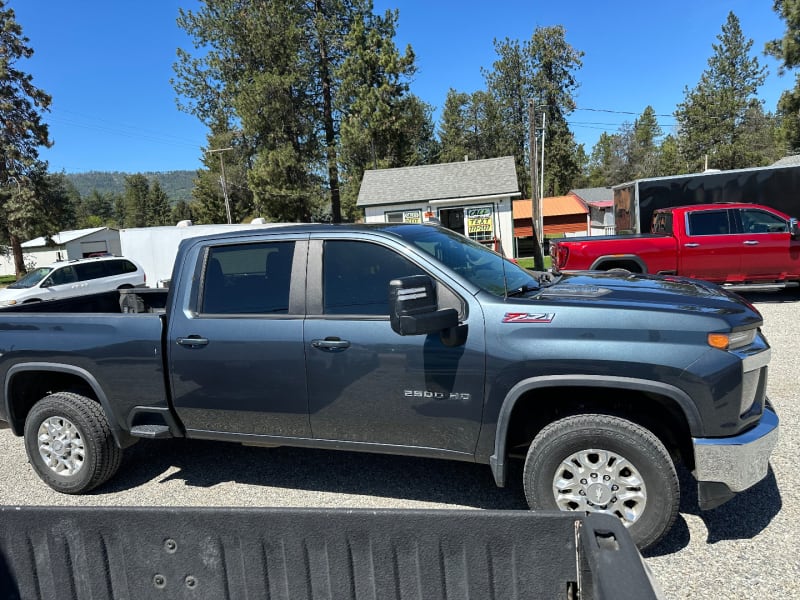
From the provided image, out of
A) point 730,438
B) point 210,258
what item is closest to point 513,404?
point 730,438

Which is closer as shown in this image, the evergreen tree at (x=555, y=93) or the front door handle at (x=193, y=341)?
the front door handle at (x=193, y=341)

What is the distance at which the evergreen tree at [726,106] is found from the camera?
49.6 meters

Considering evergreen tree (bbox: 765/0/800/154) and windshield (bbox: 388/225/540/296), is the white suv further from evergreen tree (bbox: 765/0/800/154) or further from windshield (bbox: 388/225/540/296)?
evergreen tree (bbox: 765/0/800/154)

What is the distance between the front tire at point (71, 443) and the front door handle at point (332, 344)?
6.29 ft

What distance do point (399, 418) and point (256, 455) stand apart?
6.82 ft

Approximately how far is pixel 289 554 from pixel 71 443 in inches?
127

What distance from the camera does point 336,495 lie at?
3975mm

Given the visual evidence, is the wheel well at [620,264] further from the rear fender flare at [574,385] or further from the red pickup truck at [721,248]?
the rear fender flare at [574,385]

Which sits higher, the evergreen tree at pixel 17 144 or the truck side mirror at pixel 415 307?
the evergreen tree at pixel 17 144

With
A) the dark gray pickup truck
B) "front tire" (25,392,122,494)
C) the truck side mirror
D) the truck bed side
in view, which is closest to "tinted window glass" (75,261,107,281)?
the truck bed side

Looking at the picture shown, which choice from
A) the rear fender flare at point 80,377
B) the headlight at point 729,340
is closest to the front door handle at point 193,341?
the rear fender flare at point 80,377

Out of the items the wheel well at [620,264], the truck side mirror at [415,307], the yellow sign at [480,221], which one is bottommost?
the wheel well at [620,264]

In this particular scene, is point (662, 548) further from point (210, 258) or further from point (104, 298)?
point (104, 298)

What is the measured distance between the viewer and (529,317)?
310 cm
